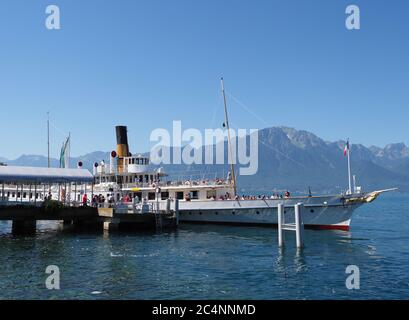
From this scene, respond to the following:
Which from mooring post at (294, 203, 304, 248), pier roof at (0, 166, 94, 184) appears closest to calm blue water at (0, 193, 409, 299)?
mooring post at (294, 203, 304, 248)

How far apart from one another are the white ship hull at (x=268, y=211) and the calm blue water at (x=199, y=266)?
4542 millimetres

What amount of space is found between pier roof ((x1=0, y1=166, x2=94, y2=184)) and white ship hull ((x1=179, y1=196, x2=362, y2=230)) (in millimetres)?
12399

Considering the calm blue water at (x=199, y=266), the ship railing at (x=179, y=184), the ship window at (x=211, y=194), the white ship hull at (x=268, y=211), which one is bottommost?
the calm blue water at (x=199, y=266)

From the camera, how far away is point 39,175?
3959 cm

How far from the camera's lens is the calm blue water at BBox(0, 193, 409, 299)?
19531 mm

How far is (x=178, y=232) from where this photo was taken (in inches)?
1623

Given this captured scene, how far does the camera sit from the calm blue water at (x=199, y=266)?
19531mm

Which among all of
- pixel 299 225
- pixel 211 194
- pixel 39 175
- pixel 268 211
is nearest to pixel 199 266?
pixel 299 225

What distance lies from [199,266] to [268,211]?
66.5 feet

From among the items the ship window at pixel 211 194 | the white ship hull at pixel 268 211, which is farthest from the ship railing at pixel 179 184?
the white ship hull at pixel 268 211

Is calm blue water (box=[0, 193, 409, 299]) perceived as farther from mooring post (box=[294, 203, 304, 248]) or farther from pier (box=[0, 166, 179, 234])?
pier (box=[0, 166, 179, 234])

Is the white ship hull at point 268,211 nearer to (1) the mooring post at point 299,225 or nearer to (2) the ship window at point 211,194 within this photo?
(2) the ship window at point 211,194

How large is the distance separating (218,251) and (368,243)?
14336 mm

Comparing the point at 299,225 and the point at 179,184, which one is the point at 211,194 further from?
the point at 299,225
